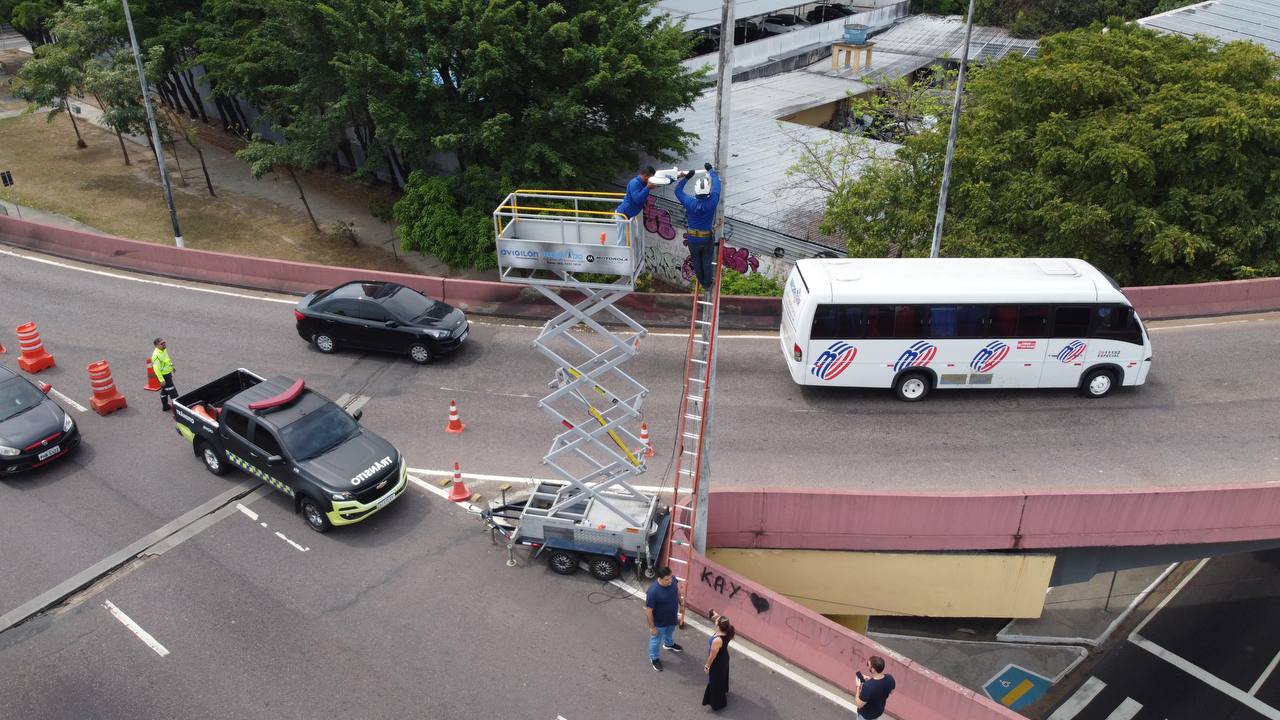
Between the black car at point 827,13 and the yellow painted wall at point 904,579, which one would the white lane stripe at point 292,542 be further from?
the black car at point 827,13

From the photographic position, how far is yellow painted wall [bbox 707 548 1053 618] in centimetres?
1533

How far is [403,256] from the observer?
3312 cm

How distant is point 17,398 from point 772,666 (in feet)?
47.5

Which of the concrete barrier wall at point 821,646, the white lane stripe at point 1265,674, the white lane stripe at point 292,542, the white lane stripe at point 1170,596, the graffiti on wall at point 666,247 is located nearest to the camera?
the concrete barrier wall at point 821,646

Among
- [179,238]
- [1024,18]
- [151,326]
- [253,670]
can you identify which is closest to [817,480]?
[253,670]

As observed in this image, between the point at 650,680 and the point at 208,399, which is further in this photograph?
the point at 208,399

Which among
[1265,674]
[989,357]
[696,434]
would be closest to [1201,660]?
[1265,674]

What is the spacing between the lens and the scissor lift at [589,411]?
13.5 metres

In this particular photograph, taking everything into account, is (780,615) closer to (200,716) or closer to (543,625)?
(543,625)

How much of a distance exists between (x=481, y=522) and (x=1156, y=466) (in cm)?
1194

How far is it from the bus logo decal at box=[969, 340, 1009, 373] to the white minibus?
0.06 feet

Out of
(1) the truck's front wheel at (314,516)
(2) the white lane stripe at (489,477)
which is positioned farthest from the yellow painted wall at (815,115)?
(1) the truck's front wheel at (314,516)

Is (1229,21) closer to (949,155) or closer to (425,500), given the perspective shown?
(949,155)

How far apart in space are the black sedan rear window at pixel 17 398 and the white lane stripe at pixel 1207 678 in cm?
2385
